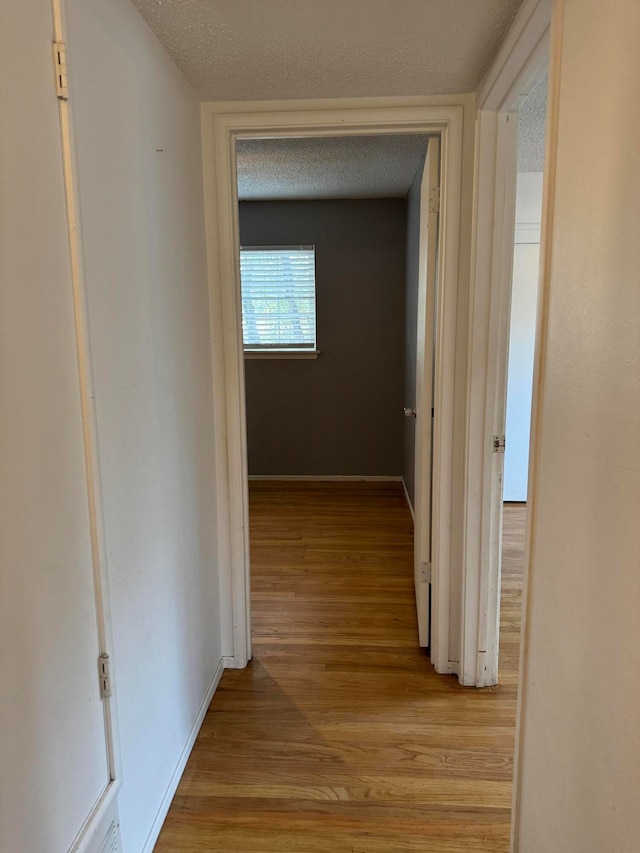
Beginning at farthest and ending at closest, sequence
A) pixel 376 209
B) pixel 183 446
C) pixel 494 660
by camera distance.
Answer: pixel 376 209 → pixel 494 660 → pixel 183 446

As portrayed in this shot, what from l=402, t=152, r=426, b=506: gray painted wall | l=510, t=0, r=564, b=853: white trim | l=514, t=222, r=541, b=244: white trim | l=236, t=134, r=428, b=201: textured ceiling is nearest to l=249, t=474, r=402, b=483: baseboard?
l=402, t=152, r=426, b=506: gray painted wall

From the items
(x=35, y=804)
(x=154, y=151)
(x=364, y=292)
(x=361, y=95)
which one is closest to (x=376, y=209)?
(x=364, y=292)

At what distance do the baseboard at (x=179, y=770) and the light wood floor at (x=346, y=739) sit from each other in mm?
25

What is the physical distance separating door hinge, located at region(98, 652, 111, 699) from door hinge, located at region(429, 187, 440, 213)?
1887mm

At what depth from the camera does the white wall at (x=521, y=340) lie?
4.09 m

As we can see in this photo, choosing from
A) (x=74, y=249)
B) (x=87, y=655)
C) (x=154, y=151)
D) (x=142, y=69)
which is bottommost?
(x=87, y=655)

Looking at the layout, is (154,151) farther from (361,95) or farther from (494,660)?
(494,660)

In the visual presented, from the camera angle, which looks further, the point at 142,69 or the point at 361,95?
the point at 361,95

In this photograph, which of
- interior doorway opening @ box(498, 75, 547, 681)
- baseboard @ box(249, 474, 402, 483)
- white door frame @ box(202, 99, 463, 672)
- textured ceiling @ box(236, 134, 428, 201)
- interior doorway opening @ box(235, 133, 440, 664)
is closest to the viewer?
white door frame @ box(202, 99, 463, 672)

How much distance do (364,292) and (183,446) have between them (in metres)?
3.29

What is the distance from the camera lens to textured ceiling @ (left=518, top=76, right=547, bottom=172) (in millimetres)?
2363

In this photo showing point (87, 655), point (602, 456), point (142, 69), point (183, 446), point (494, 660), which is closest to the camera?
point (602, 456)

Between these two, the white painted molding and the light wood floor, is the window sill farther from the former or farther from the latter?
the white painted molding

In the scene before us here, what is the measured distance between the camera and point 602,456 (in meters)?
0.88
